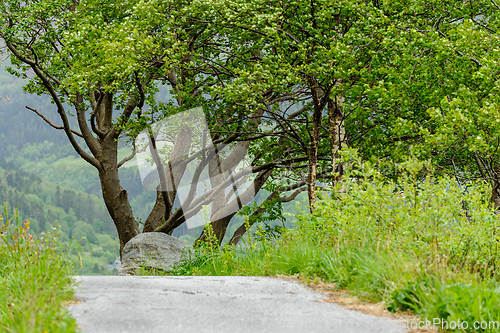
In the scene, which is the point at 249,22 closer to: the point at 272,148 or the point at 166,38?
the point at 166,38

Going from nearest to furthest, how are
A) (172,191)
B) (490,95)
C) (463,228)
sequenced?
(463,228) < (490,95) < (172,191)

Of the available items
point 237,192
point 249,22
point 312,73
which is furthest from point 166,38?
point 237,192

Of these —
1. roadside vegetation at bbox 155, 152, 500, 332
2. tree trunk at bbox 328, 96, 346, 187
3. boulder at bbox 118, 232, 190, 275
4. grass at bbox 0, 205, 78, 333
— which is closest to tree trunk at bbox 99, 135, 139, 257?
boulder at bbox 118, 232, 190, 275

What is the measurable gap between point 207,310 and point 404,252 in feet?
7.80

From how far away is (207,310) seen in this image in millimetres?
3705

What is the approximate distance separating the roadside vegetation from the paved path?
0.42m

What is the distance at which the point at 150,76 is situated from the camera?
39.2 feet

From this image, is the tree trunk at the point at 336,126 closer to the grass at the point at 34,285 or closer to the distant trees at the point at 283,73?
the distant trees at the point at 283,73

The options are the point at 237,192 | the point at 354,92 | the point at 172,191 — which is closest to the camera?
the point at 354,92

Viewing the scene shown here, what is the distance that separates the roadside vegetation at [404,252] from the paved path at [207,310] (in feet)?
1.39

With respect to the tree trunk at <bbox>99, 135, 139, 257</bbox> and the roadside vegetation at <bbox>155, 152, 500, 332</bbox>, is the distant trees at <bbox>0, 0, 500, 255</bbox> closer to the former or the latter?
the tree trunk at <bbox>99, 135, 139, 257</bbox>

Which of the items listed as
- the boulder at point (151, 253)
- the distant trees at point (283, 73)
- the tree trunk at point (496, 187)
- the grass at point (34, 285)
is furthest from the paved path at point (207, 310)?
the tree trunk at point (496, 187)

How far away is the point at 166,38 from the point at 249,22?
2.09m

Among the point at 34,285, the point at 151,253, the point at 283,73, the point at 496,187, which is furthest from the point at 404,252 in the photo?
the point at 151,253
